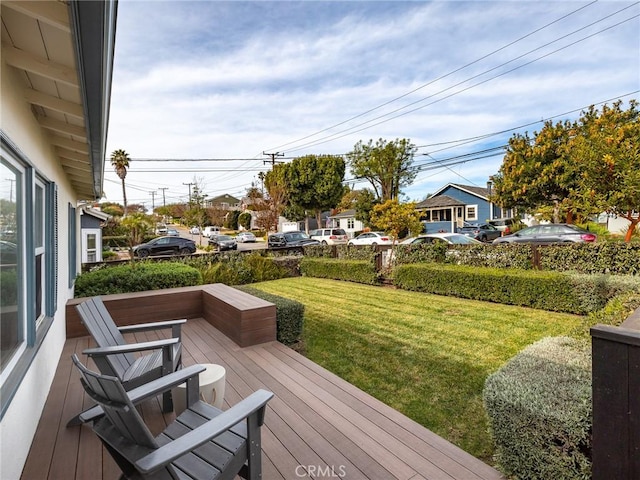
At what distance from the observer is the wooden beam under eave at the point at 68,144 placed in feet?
11.7

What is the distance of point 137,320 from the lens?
555 cm

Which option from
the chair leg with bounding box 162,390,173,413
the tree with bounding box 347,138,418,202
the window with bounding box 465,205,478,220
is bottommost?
the chair leg with bounding box 162,390,173,413

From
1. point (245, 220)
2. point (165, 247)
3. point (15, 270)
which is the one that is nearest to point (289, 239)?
point (165, 247)

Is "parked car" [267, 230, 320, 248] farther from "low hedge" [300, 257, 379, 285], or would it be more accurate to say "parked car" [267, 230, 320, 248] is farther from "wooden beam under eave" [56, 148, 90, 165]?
"wooden beam under eave" [56, 148, 90, 165]

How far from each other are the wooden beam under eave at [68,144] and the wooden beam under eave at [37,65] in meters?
1.68

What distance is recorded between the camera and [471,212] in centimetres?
3073

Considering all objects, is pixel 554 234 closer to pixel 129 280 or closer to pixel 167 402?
pixel 129 280

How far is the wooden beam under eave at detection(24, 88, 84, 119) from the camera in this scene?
8.00ft

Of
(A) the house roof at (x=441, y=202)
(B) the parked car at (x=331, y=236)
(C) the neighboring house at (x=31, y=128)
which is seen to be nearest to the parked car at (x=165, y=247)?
(B) the parked car at (x=331, y=236)

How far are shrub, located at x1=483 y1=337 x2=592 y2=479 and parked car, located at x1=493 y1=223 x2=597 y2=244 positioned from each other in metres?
11.0

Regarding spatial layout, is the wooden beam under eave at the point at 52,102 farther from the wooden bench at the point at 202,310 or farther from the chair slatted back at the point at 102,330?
the wooden bench at the point at 202,310

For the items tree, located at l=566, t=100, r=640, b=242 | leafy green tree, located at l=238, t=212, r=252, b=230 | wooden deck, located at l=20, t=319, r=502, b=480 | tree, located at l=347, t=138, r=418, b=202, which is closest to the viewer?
wooden deck, located at l=20, t=319, r=502, b=480

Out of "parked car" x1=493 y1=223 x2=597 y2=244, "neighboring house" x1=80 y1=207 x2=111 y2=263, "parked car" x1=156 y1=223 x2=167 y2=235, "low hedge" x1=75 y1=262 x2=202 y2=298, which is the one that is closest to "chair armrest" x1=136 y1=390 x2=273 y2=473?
"low hedge" x1=75 y1=262 x2=202 y2=298

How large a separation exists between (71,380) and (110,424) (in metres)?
2.51
